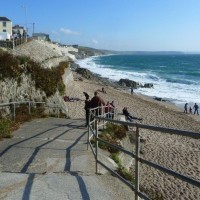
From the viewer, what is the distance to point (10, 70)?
17062 mm

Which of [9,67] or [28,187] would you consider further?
[9,67]

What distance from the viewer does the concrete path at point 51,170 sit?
6043 millimetres

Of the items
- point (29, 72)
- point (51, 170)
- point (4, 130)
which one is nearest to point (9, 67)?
point (29, 72)

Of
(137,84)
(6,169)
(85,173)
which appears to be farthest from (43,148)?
(137,84)

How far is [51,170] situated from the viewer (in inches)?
309

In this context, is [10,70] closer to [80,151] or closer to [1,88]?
[1,88]

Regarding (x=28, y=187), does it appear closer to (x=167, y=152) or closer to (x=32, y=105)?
(x=32, y=105)

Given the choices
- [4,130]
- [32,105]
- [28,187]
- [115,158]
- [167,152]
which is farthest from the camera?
[167,152]

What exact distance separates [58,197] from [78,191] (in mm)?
414

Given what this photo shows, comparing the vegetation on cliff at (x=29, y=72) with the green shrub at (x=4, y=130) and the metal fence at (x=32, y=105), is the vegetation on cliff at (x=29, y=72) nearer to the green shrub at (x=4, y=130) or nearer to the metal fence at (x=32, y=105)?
the metal fence at (x=32, y=105)

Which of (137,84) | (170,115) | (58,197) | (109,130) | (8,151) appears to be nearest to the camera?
(58,197)

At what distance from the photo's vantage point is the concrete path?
19.8 ft

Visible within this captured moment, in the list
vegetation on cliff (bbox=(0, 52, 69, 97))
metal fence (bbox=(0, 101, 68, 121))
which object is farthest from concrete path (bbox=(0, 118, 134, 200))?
vegetation on cliff (bbox=(0, 52, 69, 97))

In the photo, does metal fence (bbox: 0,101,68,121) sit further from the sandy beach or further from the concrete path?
the sandy beach
